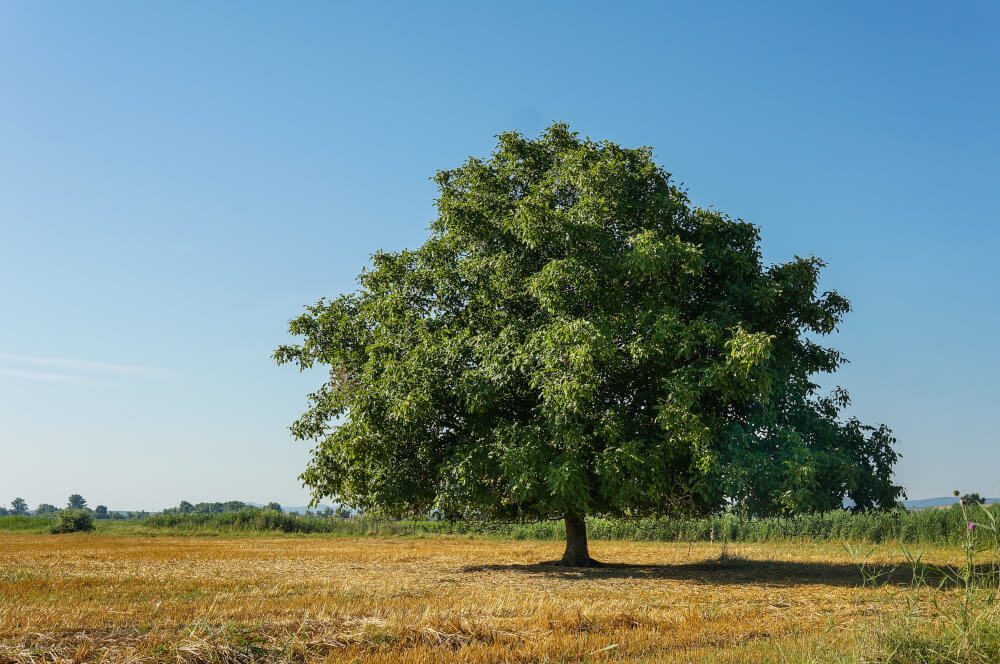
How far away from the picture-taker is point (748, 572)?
1911 cm

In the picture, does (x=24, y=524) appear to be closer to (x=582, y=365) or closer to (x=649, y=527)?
(x=649, y=527)

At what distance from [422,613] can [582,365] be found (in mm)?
8064

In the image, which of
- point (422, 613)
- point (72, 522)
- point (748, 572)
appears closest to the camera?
point (422, 613)

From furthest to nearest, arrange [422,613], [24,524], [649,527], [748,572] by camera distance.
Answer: [24,524] → [649,527] → [748,572] → [422,613]

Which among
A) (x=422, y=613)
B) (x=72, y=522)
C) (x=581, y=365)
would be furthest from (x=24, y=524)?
(x=422, y=613)

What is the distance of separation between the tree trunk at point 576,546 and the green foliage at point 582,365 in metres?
1.72

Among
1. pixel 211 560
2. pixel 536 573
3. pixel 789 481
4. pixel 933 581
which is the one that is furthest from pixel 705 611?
pixel 211 560

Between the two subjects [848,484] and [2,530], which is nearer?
[848,484]

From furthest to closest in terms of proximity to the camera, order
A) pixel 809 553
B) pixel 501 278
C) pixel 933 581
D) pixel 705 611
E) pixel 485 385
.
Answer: pixel 809 553 < pixel 501 278 < pixel 485 385 < pixel 933 581 < pixel 705 611

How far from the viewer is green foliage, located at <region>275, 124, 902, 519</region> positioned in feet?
54.7

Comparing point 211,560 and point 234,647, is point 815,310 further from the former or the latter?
point 211,560

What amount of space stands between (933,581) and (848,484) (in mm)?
2822

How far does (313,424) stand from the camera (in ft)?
68.1

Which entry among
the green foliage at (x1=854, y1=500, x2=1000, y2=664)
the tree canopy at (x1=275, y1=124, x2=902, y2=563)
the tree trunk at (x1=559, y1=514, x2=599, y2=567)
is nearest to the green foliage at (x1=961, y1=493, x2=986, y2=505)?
the green foliage at (x1=854, y1=500, x2=1000, y2=664)
